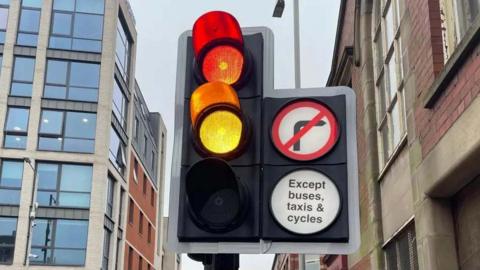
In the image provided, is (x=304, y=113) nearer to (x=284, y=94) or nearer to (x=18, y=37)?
(x=284, y=94)

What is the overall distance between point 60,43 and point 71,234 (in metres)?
11.3

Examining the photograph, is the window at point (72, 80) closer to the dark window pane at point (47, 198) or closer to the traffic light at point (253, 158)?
the dark window pane at point (47, 198)

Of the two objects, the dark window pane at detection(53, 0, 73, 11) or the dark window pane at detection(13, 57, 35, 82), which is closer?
the dark window pane at detection(13, 57, 35, 82)

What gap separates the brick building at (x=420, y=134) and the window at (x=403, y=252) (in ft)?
0.04

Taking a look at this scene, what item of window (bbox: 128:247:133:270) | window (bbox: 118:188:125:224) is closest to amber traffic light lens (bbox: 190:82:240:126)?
window (bbox: 118:188:125:224)

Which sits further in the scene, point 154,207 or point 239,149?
point 154,207

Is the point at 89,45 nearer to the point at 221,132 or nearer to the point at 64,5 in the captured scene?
the point at 64,5

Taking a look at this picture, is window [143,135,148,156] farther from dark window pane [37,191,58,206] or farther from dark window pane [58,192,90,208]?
dark window pane [37,191,58,206]

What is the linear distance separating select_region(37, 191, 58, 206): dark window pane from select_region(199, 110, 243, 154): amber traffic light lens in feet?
114

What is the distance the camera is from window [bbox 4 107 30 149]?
120 feet

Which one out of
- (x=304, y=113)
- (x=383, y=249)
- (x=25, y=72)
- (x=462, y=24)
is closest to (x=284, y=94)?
(x=304, y=113)

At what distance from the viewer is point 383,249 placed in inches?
404

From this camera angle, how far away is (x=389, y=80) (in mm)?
10453

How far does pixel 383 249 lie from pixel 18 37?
32743 mm
